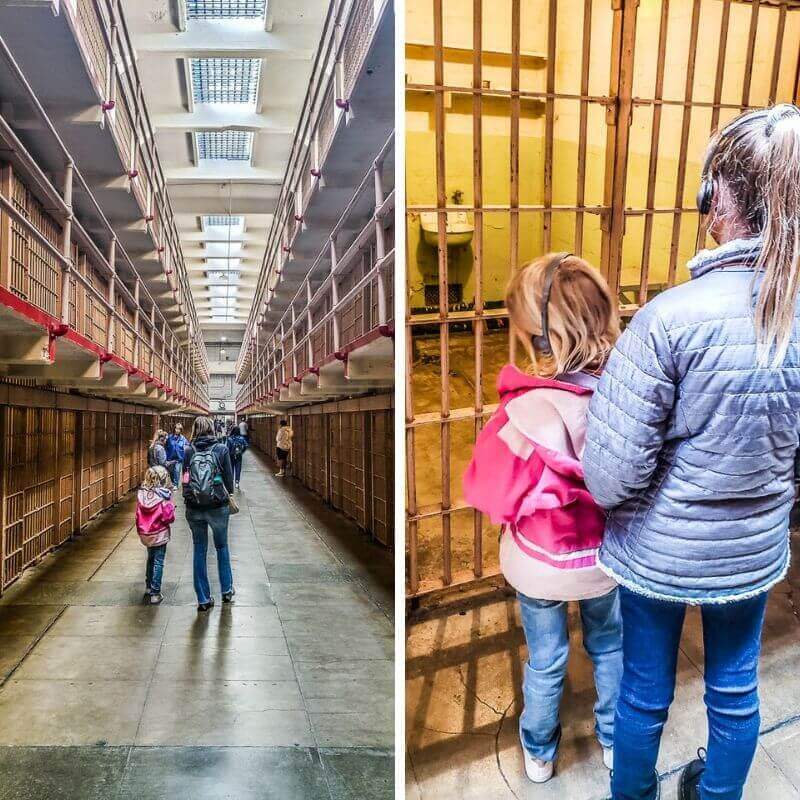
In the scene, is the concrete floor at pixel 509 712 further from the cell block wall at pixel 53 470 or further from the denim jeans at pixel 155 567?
the cell block wall at pixel 53 470

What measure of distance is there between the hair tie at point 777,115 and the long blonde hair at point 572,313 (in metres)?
0.28

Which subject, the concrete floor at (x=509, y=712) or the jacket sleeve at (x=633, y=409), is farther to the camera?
the concrete floor at (x=509, y=712)

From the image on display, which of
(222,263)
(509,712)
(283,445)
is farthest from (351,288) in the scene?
(222,263)

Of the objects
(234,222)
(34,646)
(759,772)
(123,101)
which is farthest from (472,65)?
(123,101)

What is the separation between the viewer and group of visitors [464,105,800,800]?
0.79m

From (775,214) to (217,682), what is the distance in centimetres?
174

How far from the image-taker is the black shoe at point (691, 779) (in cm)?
102

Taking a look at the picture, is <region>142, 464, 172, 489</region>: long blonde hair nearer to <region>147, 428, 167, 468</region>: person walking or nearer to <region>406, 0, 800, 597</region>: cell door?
<region>147, 428, 167, 468</region>: person walking

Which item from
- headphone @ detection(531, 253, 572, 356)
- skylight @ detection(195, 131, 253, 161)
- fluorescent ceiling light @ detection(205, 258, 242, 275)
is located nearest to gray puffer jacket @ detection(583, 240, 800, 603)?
headphone @ detection(531, 253, 572, 356)

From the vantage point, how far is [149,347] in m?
5.98

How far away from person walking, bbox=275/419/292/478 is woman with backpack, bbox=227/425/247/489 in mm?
575

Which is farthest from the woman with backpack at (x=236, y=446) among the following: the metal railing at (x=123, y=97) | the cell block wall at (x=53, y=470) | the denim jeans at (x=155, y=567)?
the metal railing at (x=123, y=97)

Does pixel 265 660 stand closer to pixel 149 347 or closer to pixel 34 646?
pixel 34 646

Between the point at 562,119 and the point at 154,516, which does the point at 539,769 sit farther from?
the point at 154,516
